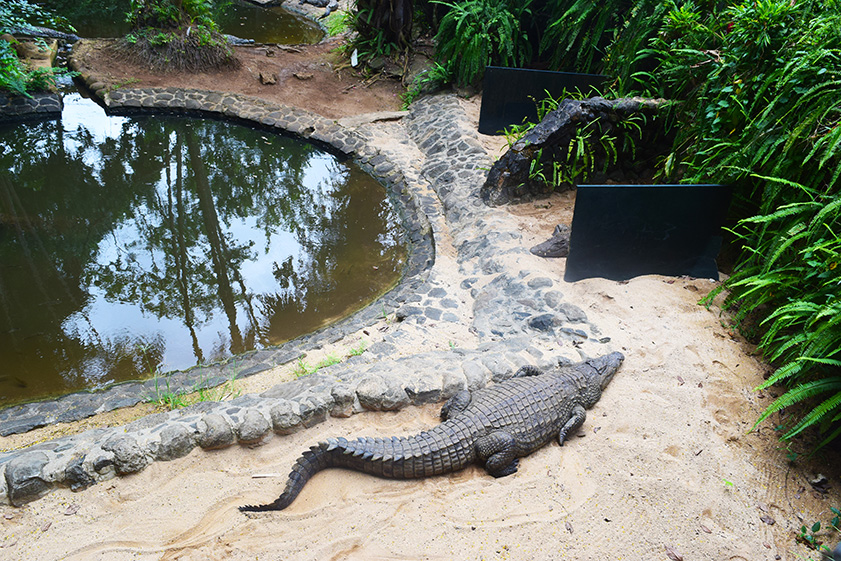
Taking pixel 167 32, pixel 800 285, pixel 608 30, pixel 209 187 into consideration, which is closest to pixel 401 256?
pixel 209 187

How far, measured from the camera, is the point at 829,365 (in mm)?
2969

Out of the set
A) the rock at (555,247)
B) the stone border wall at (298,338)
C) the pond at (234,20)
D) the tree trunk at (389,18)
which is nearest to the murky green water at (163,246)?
the stone border wall at (298,338)

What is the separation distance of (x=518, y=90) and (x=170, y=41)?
649 centimetres

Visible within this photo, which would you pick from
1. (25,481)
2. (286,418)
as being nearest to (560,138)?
(286,418)

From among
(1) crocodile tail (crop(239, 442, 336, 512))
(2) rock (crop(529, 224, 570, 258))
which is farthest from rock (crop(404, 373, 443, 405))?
(2) rock (crop(529, 224, 570, 258))

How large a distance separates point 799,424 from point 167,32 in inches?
434

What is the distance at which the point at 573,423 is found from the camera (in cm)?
325

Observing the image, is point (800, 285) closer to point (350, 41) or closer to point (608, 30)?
point (608, 30)

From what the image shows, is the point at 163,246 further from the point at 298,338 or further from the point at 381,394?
the point at 381,394

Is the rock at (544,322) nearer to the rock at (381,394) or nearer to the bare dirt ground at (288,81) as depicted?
the rock at (381,394)

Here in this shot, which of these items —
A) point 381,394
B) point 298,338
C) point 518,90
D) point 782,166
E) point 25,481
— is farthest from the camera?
point 518,90

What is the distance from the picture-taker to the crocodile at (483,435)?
2916 mm

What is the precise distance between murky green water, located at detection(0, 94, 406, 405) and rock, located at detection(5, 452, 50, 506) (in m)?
1.63

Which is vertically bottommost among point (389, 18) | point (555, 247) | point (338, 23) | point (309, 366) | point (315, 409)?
point (309, 366)
